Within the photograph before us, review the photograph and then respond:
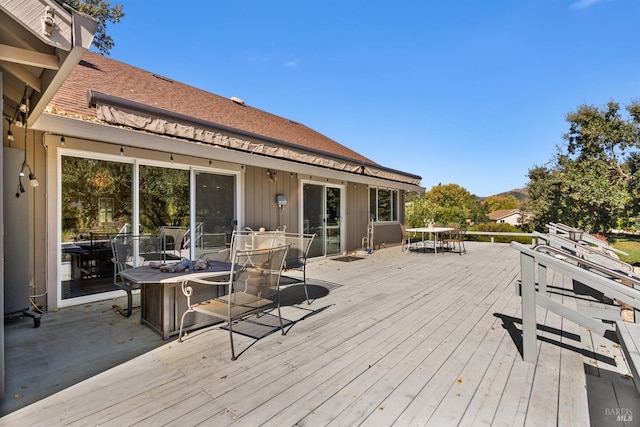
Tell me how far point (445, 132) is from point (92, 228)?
17.8 meters

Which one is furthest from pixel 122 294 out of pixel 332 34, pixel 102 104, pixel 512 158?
pixel 512 158

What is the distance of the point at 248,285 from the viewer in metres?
3.12

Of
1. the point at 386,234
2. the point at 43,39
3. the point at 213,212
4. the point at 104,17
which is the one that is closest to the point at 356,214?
the point at 386,234

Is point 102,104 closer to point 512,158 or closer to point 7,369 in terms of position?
point 7,369

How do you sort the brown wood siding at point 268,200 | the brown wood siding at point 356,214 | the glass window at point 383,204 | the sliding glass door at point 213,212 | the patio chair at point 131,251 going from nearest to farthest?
1. the patio chair at point 131,251
2. the sliding glass door at point 213,212
3. the brown wood siding at point 268,200
4. the brown wood siding at point 356,214
5. the glass window at point 383,204

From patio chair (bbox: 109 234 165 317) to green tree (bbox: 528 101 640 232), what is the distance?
20.5 meters

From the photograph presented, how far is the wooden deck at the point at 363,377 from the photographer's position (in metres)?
1.88

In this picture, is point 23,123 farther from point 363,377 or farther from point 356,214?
point 356,214

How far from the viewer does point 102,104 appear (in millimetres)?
3355

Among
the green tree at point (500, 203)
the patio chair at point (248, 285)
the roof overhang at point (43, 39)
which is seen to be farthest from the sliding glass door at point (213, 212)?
the green tree at point (500, 203)

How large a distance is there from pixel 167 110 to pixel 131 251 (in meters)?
2.12

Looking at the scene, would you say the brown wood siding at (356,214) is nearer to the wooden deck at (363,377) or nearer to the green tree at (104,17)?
the wooden deck at (363,377)

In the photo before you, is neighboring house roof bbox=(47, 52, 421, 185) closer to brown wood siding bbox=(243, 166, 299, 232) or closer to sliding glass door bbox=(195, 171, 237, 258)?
brown wood siding bbox=(243, 166, 299, 232)

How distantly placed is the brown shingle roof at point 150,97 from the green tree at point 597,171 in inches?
653
